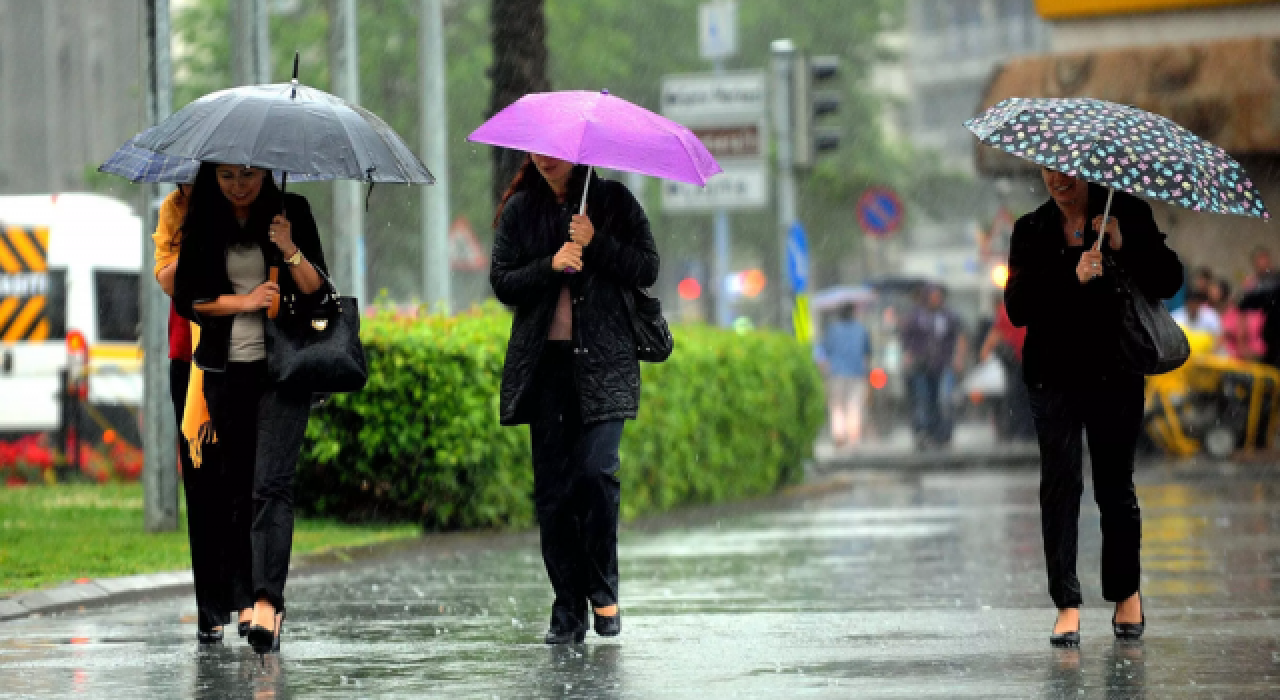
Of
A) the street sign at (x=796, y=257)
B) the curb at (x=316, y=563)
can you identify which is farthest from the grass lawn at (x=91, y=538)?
the street sign at (x=796, y=257)

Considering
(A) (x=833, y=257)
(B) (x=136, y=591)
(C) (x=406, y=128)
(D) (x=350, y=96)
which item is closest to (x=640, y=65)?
(C) (x=406, y=128)

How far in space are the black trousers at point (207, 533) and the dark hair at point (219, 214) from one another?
62cm

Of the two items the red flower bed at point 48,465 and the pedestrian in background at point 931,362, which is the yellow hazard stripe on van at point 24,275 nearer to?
the red flower bed at point 48,465

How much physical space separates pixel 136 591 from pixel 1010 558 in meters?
4.59

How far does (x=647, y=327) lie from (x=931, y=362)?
19.2m

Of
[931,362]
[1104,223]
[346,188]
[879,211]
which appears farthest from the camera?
[879,211]

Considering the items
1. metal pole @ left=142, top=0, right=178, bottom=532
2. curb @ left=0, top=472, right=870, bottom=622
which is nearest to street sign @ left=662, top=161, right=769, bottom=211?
curb @ left=0, top=472, right=870, bottom=622

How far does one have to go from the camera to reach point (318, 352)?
7.94 metres

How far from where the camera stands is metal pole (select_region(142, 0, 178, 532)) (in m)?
12.9

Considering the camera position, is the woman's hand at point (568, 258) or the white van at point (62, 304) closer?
the woman's hand at point (568, 258)

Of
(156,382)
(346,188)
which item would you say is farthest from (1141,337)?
(346,188)

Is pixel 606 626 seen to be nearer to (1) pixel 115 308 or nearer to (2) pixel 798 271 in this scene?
(2) pixel 798 271

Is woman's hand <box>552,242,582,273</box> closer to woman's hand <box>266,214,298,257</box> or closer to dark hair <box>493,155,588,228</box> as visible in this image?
dark hair <box>493,155,588,228</box>

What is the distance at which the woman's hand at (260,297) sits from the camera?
7918 millimetres
